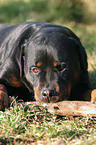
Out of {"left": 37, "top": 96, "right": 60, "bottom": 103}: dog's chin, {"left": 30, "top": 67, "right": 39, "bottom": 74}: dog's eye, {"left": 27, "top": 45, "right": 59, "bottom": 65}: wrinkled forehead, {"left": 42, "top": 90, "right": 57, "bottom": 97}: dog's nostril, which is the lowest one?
{"left": 37, "top": 96, "right": 60, "bottom": 103}: dog's chin

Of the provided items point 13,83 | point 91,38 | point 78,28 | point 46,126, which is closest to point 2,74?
point 13,83

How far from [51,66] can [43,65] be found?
0.10 metres

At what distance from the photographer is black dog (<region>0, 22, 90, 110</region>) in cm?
303

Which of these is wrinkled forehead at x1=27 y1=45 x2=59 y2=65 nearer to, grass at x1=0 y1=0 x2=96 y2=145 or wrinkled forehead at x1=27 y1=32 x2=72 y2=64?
wrinkled forehead at x1=27 y1=32 x2=72 y2=64

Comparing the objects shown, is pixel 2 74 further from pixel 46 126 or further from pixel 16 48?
pixel 46 126

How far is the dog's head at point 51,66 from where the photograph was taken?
9.73 feet

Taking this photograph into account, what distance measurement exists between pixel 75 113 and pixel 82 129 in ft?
0.61

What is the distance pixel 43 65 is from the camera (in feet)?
10.1

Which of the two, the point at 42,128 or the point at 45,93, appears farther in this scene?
the point at 45,93

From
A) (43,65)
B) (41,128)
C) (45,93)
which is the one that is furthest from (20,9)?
(41,128)

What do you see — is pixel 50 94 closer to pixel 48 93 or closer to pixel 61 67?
pixel 48 93

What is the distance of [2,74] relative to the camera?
3.49 metres

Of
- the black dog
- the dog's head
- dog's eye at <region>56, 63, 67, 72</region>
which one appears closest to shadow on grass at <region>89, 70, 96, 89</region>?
the black dog

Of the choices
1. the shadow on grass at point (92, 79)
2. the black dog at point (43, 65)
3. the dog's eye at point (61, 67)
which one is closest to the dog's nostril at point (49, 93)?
the black dog at point (43, 65)
